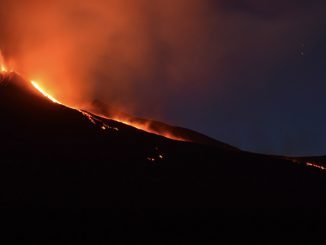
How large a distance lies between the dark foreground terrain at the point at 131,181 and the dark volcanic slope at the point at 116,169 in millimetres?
59

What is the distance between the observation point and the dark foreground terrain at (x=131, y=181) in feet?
80.3

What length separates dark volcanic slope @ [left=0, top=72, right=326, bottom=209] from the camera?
26609mm

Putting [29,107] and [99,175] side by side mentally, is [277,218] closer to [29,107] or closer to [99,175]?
[99,175]

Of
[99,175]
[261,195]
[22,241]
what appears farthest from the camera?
[261,195]

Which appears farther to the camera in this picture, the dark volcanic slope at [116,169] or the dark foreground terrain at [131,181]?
the dark volcanic slope at [116,169]

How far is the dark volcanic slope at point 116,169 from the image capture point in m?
26.6

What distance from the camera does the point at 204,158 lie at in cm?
3650

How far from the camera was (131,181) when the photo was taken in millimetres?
29062

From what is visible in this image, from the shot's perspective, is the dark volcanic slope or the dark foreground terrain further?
the dark volcanic slope

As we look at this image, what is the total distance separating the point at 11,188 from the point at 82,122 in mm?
11638

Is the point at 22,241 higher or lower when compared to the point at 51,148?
lower

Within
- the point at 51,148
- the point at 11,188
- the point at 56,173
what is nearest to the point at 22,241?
the point at 11,188

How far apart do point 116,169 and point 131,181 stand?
176cm

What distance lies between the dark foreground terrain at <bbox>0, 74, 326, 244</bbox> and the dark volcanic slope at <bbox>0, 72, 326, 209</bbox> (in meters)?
0.06
